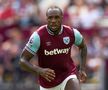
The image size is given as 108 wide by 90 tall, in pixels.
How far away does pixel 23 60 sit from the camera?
919cm

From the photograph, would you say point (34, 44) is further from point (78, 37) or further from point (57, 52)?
point (78, 37)

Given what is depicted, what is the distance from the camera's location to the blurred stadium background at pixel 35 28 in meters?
14.0

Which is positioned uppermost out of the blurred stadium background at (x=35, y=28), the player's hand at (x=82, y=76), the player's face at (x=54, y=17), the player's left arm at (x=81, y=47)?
the player's face at (x=54, y=17)

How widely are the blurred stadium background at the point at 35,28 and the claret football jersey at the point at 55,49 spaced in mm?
4093

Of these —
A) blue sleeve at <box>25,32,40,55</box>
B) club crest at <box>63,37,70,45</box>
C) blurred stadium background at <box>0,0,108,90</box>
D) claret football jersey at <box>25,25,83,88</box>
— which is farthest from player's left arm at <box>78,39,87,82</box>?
blurred stadium background at <box>0,0,108,90</box>

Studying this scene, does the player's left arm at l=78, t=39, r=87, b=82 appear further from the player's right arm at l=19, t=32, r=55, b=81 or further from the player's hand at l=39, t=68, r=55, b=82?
the player's hand at l=39, t=68, r=55, b=82

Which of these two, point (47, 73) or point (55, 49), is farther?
point (55, 49)

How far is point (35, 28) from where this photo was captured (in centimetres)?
1545

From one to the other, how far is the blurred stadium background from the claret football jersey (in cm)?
409

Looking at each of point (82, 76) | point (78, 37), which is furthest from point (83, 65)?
point (78, 37)

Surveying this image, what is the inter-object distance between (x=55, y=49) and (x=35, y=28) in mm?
6081

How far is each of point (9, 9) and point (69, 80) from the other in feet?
22.4

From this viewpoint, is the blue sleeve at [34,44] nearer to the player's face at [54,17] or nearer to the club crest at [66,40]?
the player's face at [54,17]

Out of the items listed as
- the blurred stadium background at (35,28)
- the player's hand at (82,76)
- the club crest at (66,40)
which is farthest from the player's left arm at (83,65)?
the blurred stadium background at (35,28)
